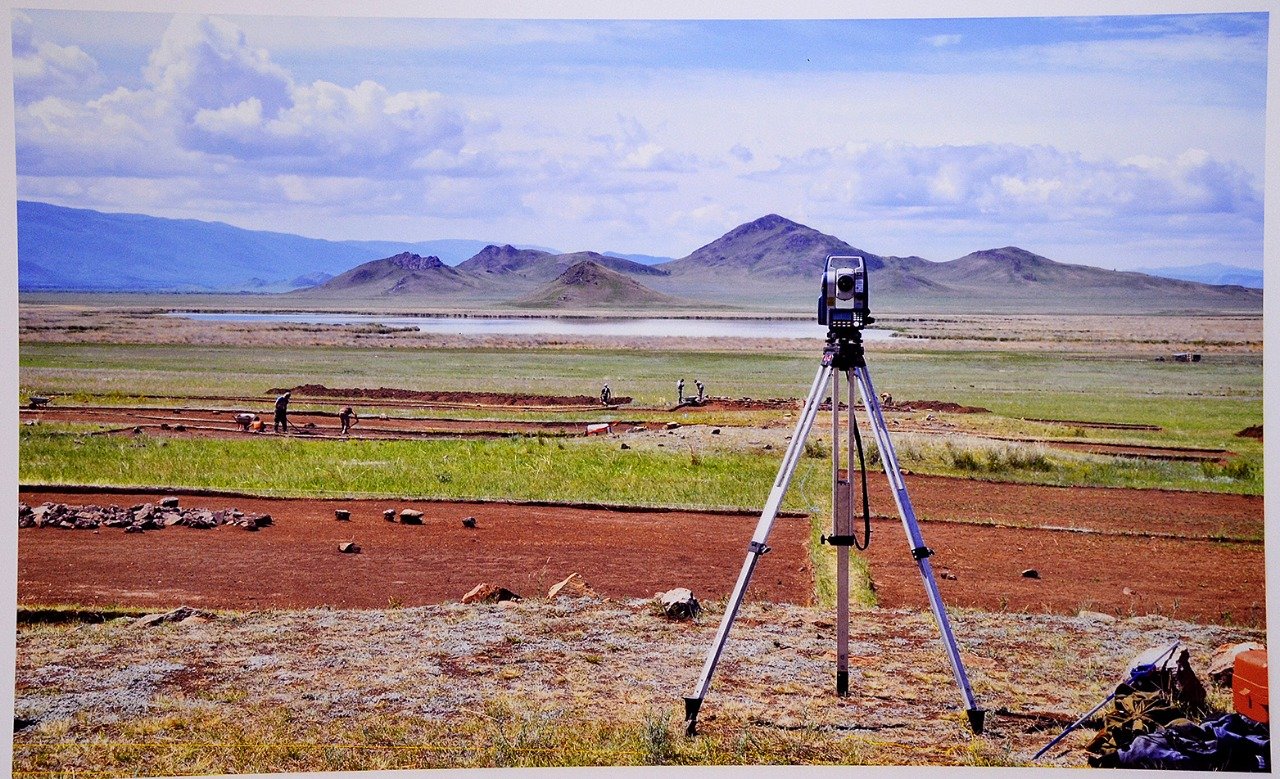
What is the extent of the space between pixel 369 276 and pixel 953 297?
42.0 metres

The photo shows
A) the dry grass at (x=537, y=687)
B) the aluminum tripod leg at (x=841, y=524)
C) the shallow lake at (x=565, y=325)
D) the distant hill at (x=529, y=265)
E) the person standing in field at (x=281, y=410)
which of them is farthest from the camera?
the distant hill at (x=529, y=265)

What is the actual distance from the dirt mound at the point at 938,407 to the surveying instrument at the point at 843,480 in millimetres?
17459

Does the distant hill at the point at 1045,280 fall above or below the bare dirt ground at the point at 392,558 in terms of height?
above

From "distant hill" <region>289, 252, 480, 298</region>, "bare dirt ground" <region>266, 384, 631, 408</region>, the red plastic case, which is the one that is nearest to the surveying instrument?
the red plastic case

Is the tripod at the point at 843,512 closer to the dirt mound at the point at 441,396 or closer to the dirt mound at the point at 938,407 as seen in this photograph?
the dirt mound at the point at 938,407

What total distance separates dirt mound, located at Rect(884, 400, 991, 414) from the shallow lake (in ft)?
68.8

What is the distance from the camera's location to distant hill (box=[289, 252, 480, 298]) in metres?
85.4

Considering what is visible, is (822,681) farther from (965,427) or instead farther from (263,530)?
(965,427)

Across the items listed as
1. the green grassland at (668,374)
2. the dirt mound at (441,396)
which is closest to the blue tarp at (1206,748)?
the green grassland at (668,374)

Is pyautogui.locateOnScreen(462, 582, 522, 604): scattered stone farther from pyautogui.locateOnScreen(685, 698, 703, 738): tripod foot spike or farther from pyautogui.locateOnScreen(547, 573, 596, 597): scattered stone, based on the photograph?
pyautogui.locateOnScreen(685, 698, 703, 738): tripod foot spike

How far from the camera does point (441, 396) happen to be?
25531 millimetres

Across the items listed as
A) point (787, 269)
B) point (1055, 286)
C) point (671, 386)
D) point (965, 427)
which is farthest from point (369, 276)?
point (965, 427)

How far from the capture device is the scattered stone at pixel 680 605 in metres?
7.51

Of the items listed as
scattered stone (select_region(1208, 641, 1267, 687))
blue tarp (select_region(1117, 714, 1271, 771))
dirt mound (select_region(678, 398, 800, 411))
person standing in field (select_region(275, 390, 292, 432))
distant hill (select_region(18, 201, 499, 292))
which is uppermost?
distant hill (select_region(18, 201, 499, 292))
